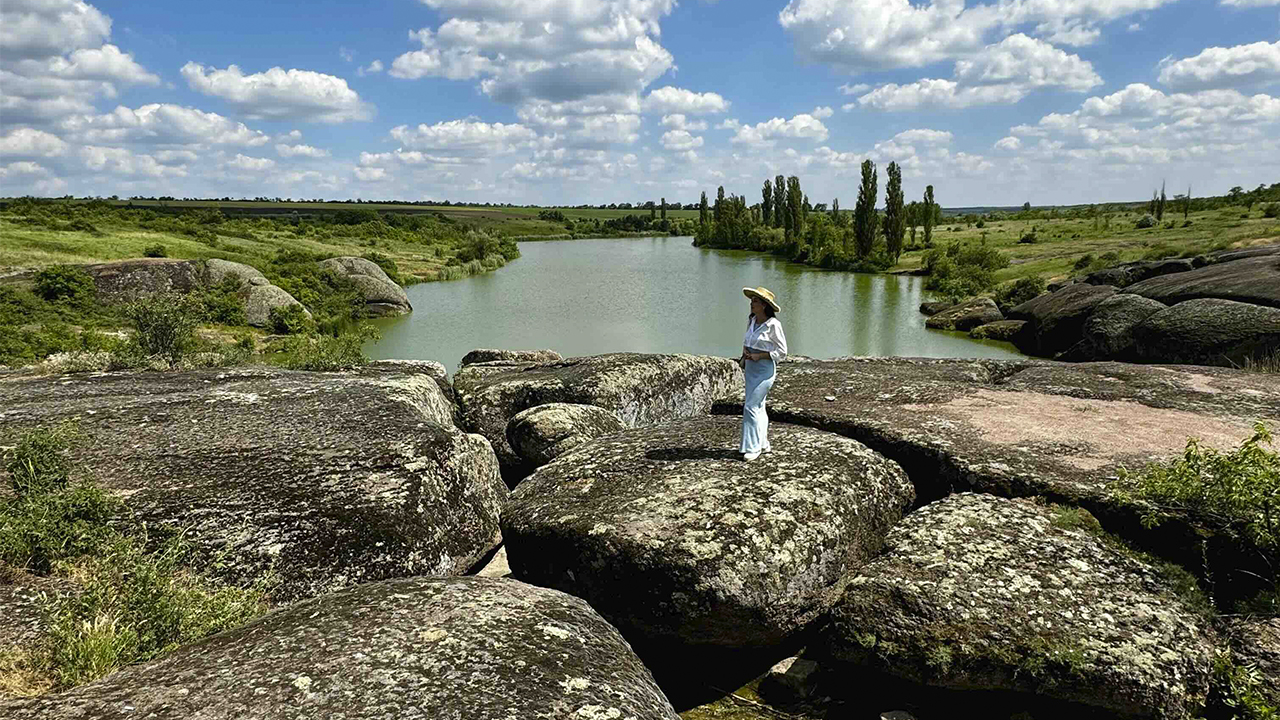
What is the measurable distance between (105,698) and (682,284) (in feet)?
199

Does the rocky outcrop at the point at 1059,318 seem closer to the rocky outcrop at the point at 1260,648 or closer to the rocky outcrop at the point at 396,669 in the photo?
the rocky outcrop at the point at 1260,648

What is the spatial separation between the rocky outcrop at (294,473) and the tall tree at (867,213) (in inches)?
2974

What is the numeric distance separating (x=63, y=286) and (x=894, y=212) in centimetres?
7243

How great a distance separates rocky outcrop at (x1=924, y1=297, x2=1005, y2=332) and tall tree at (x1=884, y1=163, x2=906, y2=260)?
35.7 metres

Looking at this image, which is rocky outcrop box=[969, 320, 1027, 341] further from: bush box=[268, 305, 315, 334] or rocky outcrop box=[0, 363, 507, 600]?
bush box=[268, 305, 315, 334]

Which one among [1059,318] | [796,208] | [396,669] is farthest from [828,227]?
[396,669]

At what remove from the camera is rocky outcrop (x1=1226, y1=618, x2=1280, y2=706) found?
5.53 metres

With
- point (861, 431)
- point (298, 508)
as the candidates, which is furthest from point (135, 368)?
point (861, 431)

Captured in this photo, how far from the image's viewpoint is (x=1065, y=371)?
12.8 m

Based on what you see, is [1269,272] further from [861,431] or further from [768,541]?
[768,541]

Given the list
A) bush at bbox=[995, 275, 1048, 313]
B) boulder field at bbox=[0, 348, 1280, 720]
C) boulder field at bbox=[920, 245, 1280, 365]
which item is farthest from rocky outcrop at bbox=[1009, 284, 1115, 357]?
boulder field at bbox=[0, 348, 1280, 720]

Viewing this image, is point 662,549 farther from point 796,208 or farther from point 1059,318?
point 796,208

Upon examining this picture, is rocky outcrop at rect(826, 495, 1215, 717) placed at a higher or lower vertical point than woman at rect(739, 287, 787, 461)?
lower

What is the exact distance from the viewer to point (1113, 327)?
2391 cm
